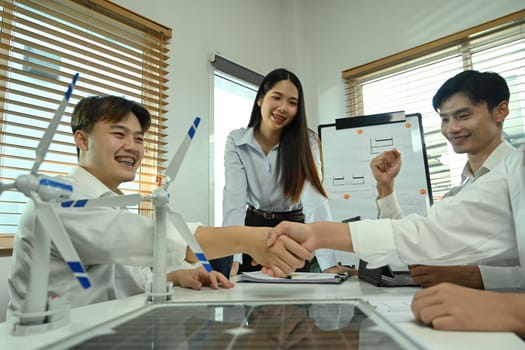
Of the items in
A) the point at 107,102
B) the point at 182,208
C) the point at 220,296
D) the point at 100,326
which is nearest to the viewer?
the point at 100,326

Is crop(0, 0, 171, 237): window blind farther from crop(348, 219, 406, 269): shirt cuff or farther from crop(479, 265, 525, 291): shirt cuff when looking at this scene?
crop(479, 265, 525, 291): shirt cuff

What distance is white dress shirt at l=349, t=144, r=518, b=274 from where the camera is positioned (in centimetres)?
77

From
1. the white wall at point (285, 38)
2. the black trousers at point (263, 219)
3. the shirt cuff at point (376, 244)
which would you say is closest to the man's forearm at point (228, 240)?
the shirt cuff at point (376, 244)

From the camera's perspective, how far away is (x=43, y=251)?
1.74 ft

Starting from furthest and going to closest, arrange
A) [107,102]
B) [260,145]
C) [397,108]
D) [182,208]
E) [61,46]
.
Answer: [397,108] < [182,208] < [260,145] < [61,46] < [107,102]

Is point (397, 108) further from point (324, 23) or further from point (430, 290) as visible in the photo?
point (430, 290)

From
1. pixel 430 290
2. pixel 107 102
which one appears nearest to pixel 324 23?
pixel 107 102

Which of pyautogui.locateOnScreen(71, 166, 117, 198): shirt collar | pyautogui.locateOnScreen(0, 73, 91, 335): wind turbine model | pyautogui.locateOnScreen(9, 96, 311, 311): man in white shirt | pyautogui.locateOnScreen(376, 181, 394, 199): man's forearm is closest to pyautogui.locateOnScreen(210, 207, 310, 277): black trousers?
pyautogui.locateOnScreen(376, 181, 394, 199): man's forearm

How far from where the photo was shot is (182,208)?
224 cm

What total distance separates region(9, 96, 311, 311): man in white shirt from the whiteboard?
1514 mm

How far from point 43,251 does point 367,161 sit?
211 centimetres

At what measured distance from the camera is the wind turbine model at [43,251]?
490 millimetres

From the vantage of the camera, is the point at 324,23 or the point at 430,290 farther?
the point at 324,23

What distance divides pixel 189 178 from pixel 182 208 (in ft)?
0.63
